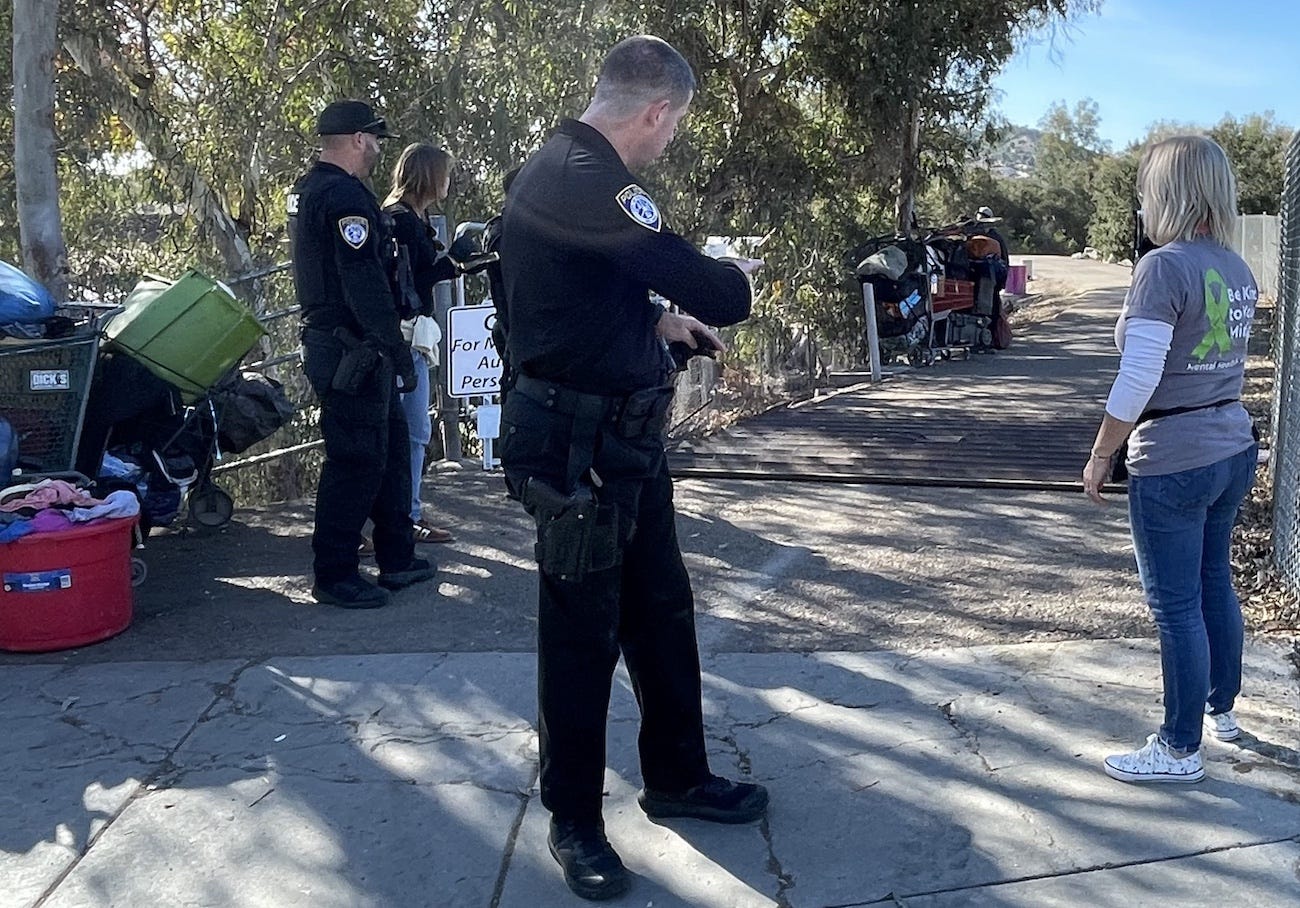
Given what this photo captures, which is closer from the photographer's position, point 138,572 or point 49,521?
point 49,521

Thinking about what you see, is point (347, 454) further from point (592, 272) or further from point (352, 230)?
point (592, 272)

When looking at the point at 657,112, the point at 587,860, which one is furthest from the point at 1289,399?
the point at 587,860

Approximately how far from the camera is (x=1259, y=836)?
3.25m

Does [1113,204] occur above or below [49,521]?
above

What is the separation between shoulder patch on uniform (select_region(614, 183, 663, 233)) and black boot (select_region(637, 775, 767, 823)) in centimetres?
152

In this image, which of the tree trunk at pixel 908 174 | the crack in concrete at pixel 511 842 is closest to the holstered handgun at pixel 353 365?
the crack in concrete at pixel 511 842

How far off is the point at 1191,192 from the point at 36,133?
6912mm

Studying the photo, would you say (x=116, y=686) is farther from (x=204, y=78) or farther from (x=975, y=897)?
(x=204, y=78)

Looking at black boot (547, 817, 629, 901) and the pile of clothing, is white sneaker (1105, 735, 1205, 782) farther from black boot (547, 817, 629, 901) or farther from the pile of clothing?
the pile of clothing

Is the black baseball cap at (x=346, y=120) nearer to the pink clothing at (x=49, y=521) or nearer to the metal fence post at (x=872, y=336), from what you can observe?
the pink clothing at (x=49, y=521)

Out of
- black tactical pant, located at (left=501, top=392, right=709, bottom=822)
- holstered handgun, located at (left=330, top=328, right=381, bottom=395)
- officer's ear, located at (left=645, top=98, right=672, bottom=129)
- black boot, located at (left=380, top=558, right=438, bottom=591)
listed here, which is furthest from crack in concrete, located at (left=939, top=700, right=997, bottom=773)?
holstered handgun, located at (left=330, top=328, right=381, bottom=395)

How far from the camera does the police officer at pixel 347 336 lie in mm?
5203

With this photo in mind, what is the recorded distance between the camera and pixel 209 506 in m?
6.75

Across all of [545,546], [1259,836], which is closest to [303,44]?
[545,546]
